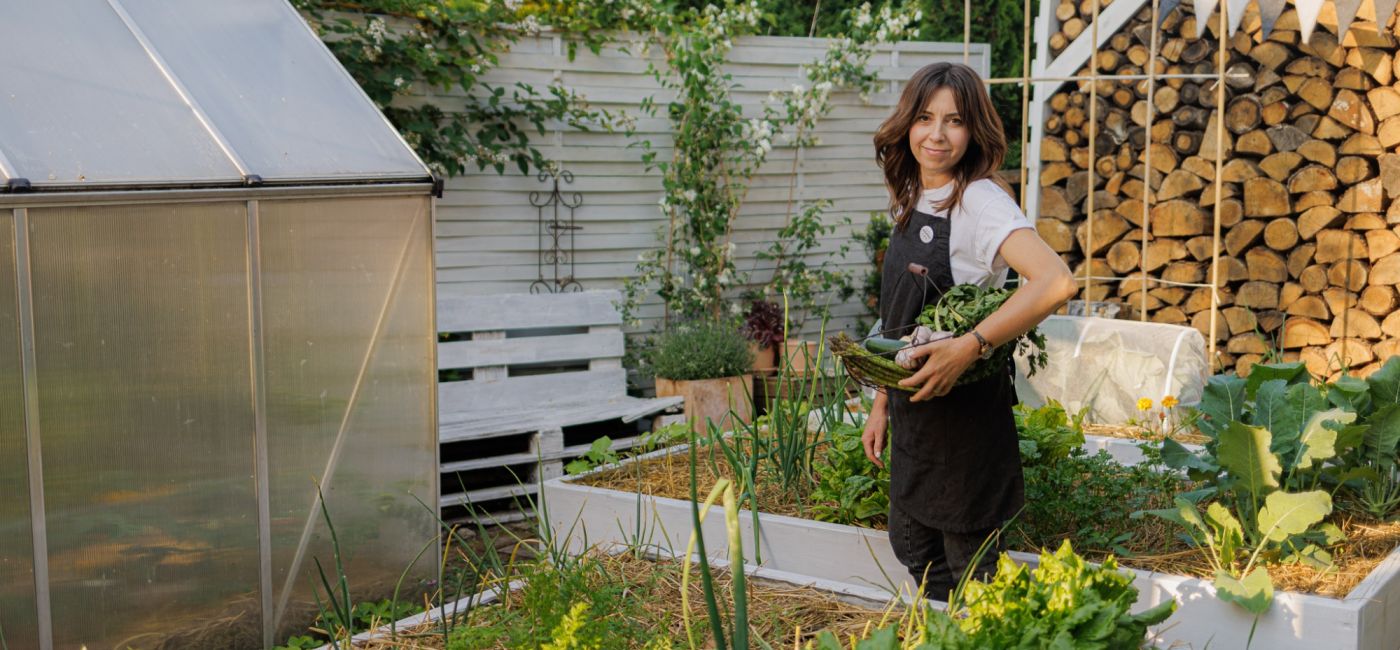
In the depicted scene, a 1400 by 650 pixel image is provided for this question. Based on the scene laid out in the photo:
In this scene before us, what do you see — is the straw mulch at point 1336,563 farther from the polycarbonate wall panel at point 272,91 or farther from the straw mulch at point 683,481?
the polycarbonate wall panel at point 272,91

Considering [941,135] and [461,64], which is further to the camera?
[461,64]

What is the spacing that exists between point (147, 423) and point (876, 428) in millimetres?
1873

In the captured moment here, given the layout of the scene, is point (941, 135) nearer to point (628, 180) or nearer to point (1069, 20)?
point (628, 180)

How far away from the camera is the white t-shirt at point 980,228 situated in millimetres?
2262

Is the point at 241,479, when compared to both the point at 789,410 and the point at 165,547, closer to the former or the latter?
the point at 165,547

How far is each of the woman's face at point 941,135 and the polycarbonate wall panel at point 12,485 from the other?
212cm

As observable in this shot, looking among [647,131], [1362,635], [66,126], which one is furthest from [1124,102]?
[66,126]

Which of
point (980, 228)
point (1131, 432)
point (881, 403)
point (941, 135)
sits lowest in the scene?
point (1131, 432)

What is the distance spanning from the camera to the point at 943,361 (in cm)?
216

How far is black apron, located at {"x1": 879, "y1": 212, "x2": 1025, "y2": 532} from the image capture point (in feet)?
7.76

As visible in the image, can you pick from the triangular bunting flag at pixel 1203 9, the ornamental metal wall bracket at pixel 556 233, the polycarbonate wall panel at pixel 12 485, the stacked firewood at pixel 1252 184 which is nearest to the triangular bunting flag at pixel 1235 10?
the triangular bunting flag at pixel 1203 9

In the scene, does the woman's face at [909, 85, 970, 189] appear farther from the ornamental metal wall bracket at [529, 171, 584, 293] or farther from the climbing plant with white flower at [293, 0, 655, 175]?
the ornamental metal wall bracket at [529, 171, 584, 293]

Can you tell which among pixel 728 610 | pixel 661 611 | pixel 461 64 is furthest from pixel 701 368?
pixel 728 610

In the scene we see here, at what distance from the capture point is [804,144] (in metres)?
7.38
